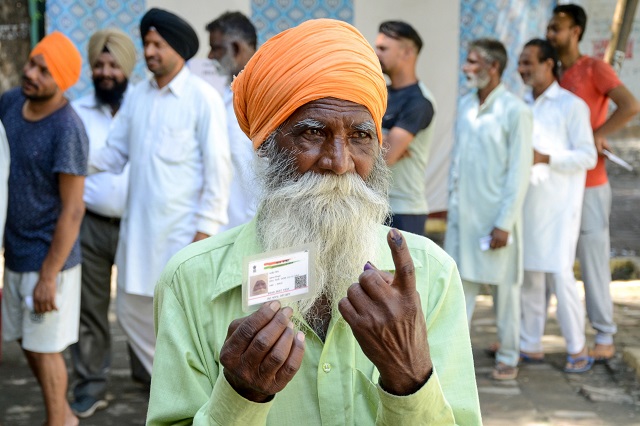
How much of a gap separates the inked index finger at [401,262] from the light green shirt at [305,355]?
0.32 metres

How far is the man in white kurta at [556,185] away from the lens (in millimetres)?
6207

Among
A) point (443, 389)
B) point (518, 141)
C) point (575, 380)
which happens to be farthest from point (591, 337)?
point (443, 389)

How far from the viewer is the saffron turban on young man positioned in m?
5.99

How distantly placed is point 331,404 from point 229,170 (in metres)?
3.06

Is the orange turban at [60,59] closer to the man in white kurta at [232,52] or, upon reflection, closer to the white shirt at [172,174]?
the white shirt at [172,174]

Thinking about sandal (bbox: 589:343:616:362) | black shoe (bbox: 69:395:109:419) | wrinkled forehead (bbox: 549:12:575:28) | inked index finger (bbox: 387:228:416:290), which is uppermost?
wrinkled forehead (bbox: 549:12:575:28)

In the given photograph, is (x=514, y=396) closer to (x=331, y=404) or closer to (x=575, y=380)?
(x=575, y=380)

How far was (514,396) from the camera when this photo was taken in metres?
5.95

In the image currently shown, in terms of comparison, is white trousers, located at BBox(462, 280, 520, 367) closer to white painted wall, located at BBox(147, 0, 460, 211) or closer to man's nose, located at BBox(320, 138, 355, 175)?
white painted wall, located at BBox(147, 0, 460, 211)

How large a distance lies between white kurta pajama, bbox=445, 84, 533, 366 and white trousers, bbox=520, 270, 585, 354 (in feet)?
1.16

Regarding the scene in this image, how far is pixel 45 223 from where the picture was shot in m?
4.82

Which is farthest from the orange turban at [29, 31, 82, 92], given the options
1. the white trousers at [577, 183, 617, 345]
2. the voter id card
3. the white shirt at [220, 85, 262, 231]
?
the white trousers at [577, 183, 617, 345]

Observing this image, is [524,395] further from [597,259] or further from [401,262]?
[401,262]

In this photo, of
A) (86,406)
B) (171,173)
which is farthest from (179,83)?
(86,406)
